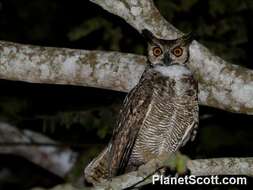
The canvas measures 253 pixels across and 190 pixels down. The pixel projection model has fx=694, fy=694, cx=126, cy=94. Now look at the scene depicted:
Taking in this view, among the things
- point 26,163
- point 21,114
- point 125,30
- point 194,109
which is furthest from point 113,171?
point 26,163

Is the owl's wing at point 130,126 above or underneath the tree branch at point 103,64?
underneath

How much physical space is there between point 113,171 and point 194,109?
735 millimetres

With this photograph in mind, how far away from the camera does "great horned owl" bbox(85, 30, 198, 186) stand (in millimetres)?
4898

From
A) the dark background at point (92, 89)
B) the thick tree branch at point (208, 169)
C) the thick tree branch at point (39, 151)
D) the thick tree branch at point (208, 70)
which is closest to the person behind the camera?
the thick tree branch at point (208, 169)

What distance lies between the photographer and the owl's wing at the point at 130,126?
4879mm

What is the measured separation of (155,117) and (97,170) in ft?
1.84

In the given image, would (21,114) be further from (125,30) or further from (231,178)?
(231,178)

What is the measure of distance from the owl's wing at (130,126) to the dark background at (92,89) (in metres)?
0.70

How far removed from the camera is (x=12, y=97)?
7.53 m

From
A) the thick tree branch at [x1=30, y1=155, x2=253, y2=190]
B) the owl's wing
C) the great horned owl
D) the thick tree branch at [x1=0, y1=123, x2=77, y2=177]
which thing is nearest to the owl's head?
the great horned owl

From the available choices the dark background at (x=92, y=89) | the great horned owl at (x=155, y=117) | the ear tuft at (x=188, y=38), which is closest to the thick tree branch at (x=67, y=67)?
the great horned owl at (x=155, y=117)

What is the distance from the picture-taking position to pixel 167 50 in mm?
5125

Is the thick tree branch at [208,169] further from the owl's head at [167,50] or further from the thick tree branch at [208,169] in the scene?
the owl's head at [167,50]

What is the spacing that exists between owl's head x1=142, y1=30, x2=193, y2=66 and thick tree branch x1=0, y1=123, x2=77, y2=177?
2437 mm
